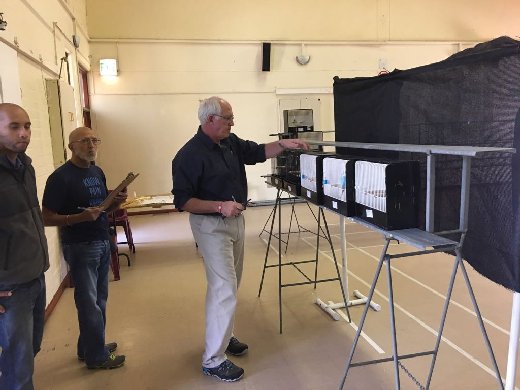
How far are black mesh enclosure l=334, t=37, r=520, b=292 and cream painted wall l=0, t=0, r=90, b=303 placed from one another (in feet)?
8.29

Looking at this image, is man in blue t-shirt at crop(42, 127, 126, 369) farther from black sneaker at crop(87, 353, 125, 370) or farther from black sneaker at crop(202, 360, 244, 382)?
black sneaker at crop(202, 360, 244, 382)

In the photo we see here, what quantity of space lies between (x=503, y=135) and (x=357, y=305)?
2014mm

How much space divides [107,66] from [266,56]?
2.90 metres

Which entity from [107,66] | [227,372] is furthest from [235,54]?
[227,372]

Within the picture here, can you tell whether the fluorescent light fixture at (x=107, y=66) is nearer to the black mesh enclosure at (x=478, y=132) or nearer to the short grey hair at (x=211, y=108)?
the short grey hair at (x=211, y=108)

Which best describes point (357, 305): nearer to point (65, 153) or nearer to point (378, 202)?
Answer: point (378, 202)

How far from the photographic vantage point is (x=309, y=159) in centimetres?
251

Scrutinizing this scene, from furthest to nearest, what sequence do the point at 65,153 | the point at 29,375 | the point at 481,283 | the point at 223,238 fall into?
the point at 65,153 → the point at 481,283 → the point at 223,238 → the point at 29,375

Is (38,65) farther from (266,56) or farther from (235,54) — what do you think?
(266,56)

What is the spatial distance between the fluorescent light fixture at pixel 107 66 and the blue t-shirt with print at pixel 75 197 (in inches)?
219

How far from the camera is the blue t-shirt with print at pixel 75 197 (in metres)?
2.24

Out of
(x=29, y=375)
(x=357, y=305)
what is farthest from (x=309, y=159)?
(x=29, y=375)

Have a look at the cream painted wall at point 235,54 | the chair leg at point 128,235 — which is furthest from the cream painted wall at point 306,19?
→ the chair leg at point 128,235

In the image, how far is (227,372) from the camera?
7.84 ft
